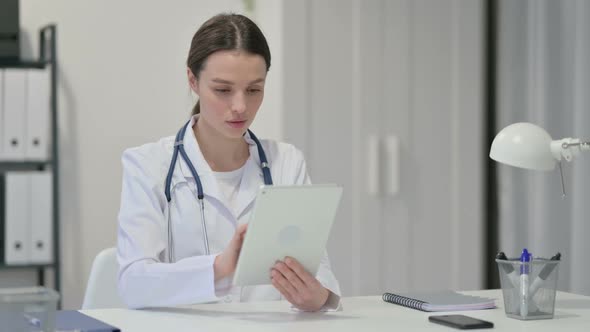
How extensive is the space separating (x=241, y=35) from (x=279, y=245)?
606mm

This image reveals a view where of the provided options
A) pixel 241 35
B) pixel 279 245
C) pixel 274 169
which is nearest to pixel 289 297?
pixel 279 245

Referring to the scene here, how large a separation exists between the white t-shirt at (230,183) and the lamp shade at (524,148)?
0.69 metres

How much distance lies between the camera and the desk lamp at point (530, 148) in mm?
1907

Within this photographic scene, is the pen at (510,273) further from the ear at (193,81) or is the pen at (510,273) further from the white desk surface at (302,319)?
the ear at (193,81)

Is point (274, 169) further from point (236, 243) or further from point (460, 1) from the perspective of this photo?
point (460, 1)

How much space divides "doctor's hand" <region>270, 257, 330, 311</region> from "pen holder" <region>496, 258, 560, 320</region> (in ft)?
1.32

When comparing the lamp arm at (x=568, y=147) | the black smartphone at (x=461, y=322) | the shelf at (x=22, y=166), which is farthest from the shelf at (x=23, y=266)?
the lamp arm at (x=568, y=147)

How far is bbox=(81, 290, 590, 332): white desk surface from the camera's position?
5.66ft

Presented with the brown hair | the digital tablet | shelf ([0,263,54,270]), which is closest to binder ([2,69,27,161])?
shelf ([0,263,54,270])

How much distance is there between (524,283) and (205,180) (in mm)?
820

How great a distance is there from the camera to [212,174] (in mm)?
2242

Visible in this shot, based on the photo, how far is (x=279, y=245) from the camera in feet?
5.98

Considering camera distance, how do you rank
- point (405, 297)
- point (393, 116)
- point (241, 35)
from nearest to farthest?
→ point (405, 297) → point (241, 35) → point (393, 116)

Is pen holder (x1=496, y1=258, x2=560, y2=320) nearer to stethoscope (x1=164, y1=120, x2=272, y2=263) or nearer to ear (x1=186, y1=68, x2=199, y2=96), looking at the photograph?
stethoscope (x1=164, y1=120, x2=272, y2=263)
